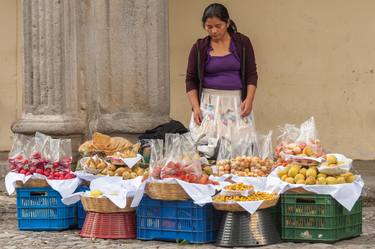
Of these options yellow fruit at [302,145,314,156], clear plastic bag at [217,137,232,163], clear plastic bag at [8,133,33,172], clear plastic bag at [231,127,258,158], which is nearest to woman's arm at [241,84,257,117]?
clear plastic bag at [231,127,258,158]

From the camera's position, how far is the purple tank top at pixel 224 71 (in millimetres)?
9977

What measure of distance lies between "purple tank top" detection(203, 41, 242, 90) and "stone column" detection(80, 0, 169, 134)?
0.73m

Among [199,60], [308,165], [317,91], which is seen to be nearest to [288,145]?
[308,165]

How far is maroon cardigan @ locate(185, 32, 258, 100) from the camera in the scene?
32.8 feet

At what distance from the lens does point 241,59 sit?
1003cm

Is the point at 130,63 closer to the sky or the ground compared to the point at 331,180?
closer to the sky

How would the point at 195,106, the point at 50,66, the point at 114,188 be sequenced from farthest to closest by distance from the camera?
the point at 50,66
the point at 195,106
the point at 114,188

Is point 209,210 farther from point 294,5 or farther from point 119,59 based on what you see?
point 294,5

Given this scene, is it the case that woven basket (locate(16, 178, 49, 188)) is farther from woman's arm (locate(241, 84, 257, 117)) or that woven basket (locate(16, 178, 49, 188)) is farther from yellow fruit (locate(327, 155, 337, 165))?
yellow fruit (locate(327, 155, 337, 165))

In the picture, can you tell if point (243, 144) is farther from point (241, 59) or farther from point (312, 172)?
point (312, 172)

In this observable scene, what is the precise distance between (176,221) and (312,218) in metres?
1.03

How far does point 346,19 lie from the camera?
40.5 feet

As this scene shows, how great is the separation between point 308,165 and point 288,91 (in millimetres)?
3814

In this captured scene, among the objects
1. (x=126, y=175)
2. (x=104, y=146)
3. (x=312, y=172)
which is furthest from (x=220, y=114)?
(x=312, y=172)
